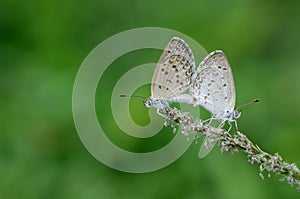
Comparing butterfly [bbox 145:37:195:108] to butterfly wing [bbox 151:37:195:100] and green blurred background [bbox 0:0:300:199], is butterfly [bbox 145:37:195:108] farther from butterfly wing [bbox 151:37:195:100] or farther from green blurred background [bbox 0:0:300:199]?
green blurred background [bbox 0:0:300:199]

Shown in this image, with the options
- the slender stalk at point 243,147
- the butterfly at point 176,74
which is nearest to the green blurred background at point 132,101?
the butterfly at point 176,74

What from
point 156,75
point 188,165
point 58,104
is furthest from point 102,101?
point 156,75

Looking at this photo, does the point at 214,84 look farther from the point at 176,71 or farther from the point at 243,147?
the point at 243,147

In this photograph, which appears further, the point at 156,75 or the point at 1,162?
the point at 1,162

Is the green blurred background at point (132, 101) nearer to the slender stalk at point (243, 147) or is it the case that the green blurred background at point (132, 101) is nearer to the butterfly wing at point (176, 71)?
the butterfly wing at point (176, 71)

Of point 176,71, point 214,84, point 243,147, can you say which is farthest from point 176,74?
point 243,147

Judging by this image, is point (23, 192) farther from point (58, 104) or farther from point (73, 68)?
point (73, 68)
